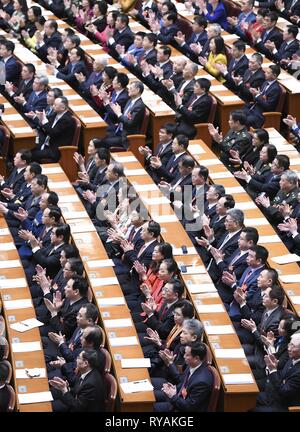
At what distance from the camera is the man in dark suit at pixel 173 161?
37.0 ft

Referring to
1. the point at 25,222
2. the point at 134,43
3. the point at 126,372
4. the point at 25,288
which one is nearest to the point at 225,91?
the point at 134,43

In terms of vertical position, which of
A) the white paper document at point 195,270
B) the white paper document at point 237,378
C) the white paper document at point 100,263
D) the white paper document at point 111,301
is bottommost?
the white paper document at point 100,263

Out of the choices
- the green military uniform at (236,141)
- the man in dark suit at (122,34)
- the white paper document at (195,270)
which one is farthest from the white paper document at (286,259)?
the man in dark suit at (122,34)

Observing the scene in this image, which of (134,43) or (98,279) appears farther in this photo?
(134,43)

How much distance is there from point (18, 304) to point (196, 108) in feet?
12.7

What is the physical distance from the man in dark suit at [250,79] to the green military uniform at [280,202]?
100 inches

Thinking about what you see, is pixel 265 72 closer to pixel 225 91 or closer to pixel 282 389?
pixel 225 91

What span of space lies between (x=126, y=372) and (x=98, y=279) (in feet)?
4.20

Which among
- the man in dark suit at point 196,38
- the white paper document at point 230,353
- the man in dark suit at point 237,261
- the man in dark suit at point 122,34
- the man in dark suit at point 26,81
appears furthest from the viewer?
the man in dark suit at point 122,34

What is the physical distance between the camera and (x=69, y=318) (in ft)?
29.9

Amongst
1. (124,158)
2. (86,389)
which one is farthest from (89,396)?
(124,158)

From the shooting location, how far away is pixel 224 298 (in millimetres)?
9602

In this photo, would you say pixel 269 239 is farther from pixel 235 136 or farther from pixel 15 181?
pixel 15 181

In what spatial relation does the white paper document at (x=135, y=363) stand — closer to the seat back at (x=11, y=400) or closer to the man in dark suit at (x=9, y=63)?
the seat back at (x=11, y=400)
